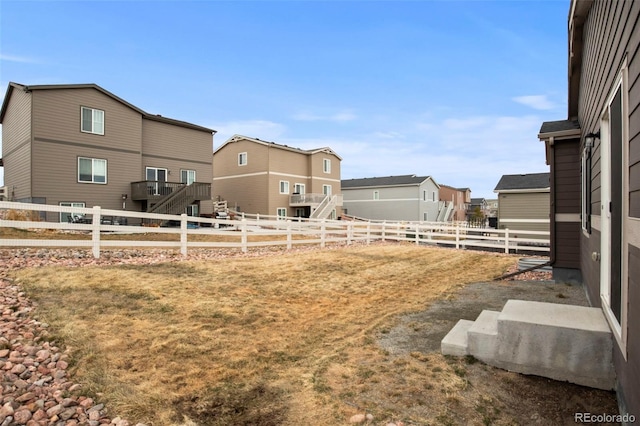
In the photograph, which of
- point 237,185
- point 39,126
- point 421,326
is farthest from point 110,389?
point 237,185

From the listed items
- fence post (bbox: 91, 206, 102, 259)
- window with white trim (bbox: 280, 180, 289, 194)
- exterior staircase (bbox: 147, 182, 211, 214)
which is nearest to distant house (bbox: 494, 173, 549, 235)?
window with white trim (bbox: 280, 180, 289, 194)

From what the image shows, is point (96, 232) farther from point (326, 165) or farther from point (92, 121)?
point (326, 165)

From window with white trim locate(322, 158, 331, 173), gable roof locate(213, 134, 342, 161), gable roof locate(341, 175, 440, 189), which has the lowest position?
gable roof locate(341, 175, 440, 189)

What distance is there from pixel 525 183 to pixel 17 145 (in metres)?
29.3

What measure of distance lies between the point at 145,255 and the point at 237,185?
71.4ft

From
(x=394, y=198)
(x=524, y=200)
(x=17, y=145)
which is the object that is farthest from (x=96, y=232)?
(x=394, y=198)

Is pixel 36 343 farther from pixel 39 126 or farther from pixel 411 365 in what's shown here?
pixel 39 126

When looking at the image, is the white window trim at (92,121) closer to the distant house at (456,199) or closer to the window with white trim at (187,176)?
the window with white trim at (187,176)

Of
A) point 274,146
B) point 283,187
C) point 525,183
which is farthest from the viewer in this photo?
point 283,187

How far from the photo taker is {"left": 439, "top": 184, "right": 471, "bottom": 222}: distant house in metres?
49.5

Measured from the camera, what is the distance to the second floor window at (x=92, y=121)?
18.5 m

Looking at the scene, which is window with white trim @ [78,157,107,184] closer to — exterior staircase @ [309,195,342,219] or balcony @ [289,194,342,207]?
balcony @ [289,194,342,207]

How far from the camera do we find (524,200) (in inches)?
864

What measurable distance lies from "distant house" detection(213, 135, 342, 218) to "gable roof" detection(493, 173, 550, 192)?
44.5ft
